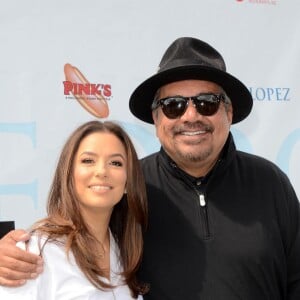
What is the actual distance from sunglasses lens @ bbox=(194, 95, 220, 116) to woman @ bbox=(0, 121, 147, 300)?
23 cm

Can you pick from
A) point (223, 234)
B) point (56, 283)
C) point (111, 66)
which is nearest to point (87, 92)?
point (111, 66)

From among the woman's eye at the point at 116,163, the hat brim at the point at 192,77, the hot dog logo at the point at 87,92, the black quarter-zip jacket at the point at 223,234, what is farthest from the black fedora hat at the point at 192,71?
the hot dog logo at the point at 87,92

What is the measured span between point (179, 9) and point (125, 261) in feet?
3.64

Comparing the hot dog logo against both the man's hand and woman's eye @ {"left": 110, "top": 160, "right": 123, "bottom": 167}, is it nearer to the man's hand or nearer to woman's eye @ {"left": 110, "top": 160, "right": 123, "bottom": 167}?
woman's eye @ {"left": 110, "top": 160, "right": 123, "bottom": 167}

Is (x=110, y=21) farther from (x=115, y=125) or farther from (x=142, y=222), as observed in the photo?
(x=142, y=222)

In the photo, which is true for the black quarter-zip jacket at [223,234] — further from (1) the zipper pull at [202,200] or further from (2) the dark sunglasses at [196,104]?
(2) the dark sunglasses at [196,104]

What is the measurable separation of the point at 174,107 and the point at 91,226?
379 millimetres

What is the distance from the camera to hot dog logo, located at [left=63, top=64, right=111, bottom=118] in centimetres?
171

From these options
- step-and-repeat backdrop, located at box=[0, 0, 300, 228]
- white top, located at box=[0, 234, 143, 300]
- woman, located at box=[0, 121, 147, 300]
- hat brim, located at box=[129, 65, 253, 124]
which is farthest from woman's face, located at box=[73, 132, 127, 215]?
step-and-repeat backdrop, located at box=[0, 0, 300, 228]

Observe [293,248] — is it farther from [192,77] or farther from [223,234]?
[192,77]

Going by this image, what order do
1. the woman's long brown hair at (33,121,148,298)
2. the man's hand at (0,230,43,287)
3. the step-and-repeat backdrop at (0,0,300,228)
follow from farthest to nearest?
the step-and-repeat backdrop at (0,0,300,228) < the woman's long brown hair at (33,121,148,298) < the man's hand at (0,230,43,287)

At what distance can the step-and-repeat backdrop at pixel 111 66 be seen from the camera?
1.64 metres

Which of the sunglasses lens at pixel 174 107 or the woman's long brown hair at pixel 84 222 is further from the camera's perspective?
the sunglasses lens at pixel 174 107

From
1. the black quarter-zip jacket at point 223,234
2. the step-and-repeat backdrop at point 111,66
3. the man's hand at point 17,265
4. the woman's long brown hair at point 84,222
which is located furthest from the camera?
the step-and-repeat backdrop at point 111,66
